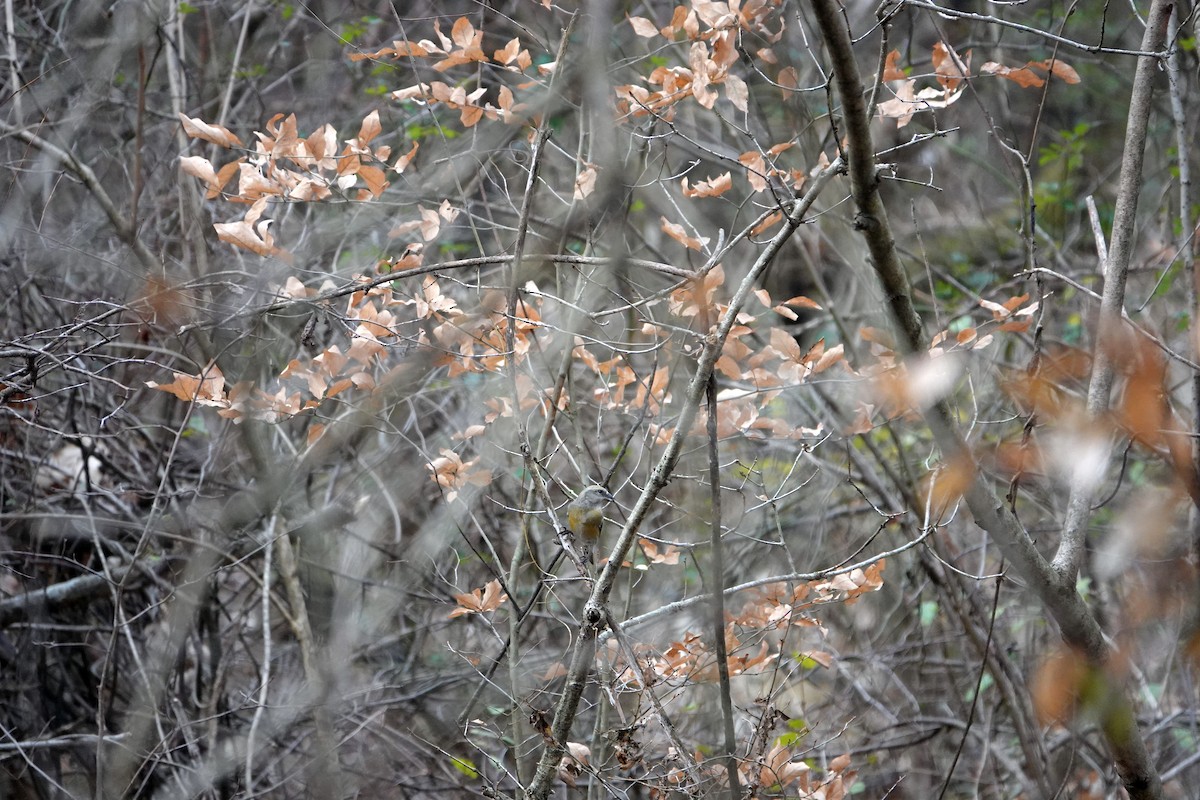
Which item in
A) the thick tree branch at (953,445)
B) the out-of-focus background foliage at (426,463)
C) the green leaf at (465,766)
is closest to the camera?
the thick tree branch at (953,445)

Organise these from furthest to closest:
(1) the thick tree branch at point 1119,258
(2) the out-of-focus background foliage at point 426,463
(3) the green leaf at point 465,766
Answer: (2) the out-of-focus background foliage at point 426,463 < (1) the thick tree branch at point 1119,258 < (3) the green leaf at point 465,766

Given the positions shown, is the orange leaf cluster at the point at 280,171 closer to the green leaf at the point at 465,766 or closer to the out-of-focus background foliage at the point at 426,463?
the out-of-focus background foliage at the point at 426,463

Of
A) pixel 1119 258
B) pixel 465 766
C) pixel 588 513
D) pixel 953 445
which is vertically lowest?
pixel 465 766

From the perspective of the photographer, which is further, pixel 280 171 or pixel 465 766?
pixel 280 171

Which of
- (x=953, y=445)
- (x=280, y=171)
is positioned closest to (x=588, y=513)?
(x=953, y=445)

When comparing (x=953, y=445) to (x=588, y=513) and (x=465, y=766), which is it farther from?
(x=465, y=766)

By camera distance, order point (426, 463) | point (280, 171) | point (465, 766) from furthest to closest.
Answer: point (426, 463)
point (280, 171)
point (465, 766)

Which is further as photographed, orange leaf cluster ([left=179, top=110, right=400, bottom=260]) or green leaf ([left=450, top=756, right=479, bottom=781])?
orange leaf cluster ([left=179, top=110, right=400, bottom=260])

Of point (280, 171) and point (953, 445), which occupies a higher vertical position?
point (280, 171)

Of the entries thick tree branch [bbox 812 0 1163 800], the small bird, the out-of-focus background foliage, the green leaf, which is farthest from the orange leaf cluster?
the green leaf

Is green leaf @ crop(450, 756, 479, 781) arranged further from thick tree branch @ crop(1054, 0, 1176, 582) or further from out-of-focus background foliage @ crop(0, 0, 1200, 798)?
thick tree branch @ crop(1054, 0, 1176, 582)

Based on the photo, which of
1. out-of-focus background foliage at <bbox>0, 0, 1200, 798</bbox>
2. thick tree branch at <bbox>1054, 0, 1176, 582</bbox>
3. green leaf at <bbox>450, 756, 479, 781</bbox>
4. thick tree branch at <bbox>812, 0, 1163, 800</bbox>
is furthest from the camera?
out-of-focus background foliage at <bbox>0, 0, 1200, 798</bbox>

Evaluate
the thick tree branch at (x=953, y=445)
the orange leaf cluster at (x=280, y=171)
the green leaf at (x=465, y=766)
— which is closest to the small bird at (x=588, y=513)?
the green leaf at (x=465, y=766)

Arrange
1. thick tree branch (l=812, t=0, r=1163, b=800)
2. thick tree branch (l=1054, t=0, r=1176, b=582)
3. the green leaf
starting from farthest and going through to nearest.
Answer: thick tree branch (l=1054, t=0, r=1176, b=582), the green leaf, thick tree branch (l=812, t=0, r=1163, b=800)
